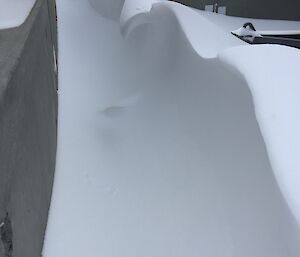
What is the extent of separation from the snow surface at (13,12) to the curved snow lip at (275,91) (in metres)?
1.19

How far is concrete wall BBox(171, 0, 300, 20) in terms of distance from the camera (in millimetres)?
6082

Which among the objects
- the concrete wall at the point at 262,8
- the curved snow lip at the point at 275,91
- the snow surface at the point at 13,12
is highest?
the curved snow lip at the point at 275,91

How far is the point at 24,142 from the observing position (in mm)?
2555

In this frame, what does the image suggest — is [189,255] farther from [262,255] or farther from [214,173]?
[262,255]

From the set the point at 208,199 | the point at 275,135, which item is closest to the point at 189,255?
the point at 208,199

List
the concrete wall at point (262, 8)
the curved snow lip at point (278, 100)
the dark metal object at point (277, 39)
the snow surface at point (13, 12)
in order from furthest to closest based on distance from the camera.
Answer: the concrete wall at point (262, 8) < the dark metal object at point (277, 39) < the snow surface at point (13, 12) < the curved snow lip at point (278, 100)

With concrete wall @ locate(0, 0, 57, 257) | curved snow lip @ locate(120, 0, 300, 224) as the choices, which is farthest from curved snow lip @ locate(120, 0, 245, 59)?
concrete wall @ locate(0, 0, 57, 257)

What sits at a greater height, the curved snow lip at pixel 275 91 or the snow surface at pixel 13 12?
the curved snow lip at pixel 275 91

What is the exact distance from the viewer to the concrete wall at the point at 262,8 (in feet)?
20.0

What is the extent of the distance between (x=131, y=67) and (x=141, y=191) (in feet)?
7.79

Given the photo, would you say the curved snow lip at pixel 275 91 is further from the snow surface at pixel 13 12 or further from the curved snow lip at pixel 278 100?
the snow surface at pixel 13 12

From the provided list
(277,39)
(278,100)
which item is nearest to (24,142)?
(278,100)

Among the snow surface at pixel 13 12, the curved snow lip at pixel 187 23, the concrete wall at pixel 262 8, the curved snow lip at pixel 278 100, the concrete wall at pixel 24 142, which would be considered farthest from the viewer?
the concrete wall at pixel 262 8

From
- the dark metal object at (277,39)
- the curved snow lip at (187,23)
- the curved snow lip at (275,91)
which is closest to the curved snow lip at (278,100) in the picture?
the curved snow lip at (275,91)
